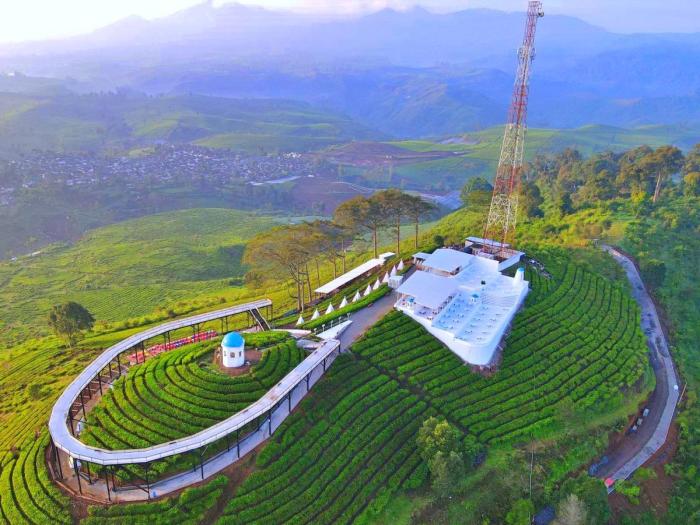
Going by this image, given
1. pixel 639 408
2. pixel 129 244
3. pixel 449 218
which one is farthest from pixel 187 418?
pixel 129 244

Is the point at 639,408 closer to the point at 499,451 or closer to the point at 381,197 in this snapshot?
the point at 499,451

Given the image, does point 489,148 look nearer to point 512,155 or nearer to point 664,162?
point 664,162

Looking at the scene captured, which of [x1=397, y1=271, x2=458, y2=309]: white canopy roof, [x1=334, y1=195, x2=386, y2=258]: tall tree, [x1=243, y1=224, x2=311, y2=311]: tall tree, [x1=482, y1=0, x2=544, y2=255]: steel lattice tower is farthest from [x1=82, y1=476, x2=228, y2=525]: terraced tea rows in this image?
[x1=482, y1=0, x2=544, y2=255]: steel lattice tower

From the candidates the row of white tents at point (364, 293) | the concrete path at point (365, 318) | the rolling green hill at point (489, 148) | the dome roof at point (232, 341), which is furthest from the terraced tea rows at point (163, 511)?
the rolling green hill at point (489, 148)

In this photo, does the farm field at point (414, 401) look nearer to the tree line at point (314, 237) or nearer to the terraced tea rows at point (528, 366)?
the terraced tea rows at point (528, 366)

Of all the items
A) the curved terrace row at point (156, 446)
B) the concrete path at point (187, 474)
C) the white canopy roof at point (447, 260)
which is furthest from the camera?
the white canopy roof at point (447, 260)

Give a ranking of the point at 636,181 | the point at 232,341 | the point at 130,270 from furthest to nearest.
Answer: the point at 130,270 → the point at 636,181 → the point at 232,341

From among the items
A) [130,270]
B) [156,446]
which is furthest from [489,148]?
[156,446]
